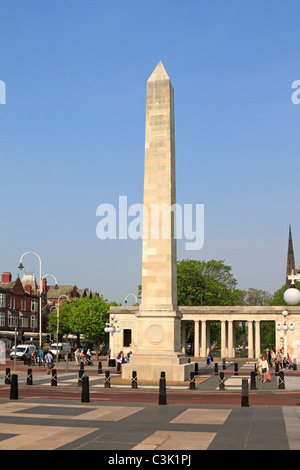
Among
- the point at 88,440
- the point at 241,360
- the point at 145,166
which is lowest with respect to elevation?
the point at 241,360

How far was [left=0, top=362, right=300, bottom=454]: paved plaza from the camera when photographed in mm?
12461

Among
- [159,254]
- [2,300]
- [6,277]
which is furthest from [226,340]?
[6,277]

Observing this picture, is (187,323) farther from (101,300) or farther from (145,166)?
(145,166)

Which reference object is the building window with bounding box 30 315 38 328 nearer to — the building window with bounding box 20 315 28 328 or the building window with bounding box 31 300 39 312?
the building window with bounding box 31 300 39 312

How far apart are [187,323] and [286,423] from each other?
74.6 metres

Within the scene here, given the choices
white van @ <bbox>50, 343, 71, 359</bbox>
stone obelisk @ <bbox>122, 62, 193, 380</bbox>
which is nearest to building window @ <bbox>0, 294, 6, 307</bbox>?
white van @ <bbox>50, 343, 71, 359</bbox>

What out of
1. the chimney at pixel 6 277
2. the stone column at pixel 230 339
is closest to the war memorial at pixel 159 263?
the stone column at pixel 230 339

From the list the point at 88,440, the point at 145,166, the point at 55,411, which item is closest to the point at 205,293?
the point at 145,166

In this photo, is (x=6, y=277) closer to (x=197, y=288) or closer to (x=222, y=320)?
(x=197, y=288)

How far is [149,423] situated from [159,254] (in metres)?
19.1

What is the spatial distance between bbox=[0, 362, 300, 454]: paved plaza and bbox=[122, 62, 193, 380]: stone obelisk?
677 centimetres

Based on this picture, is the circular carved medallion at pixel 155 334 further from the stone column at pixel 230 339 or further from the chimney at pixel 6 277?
the chimney at pixel 6 277

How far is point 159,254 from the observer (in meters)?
34.8
